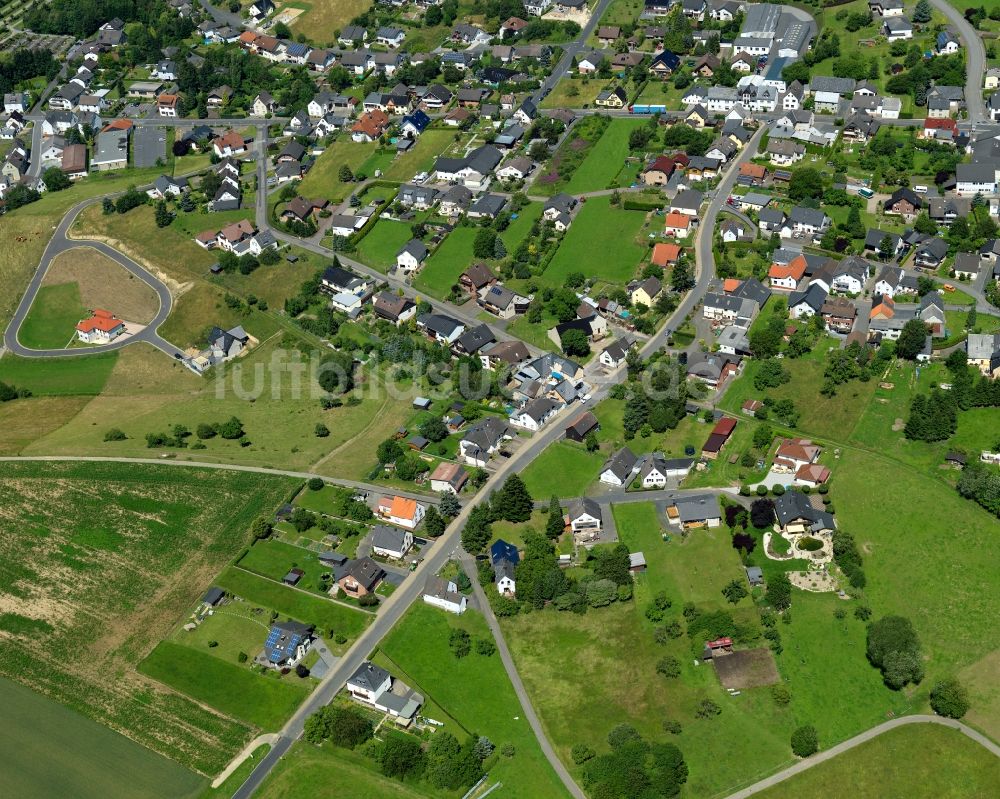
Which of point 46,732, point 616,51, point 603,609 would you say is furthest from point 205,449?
point 616,51

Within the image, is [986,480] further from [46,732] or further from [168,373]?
[168,373]

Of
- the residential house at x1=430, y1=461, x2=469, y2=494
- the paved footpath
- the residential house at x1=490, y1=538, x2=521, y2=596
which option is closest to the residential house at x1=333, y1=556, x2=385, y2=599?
the residential house at x1=490, y1=538, x2=521, y2=596

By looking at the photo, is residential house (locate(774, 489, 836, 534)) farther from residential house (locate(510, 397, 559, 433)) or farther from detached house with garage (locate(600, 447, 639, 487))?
residential house (locate(510, 397, 559, 433))

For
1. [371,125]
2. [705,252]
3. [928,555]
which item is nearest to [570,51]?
[371,125]

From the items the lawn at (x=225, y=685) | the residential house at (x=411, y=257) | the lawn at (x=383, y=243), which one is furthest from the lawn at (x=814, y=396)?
the lawn at (x=225, y=685)

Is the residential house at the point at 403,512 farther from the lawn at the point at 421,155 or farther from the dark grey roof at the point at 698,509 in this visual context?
the lawn at the point at 421,155

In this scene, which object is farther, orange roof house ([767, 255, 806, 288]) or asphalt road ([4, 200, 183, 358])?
asphalt road ([4, 200, 183, 358])
